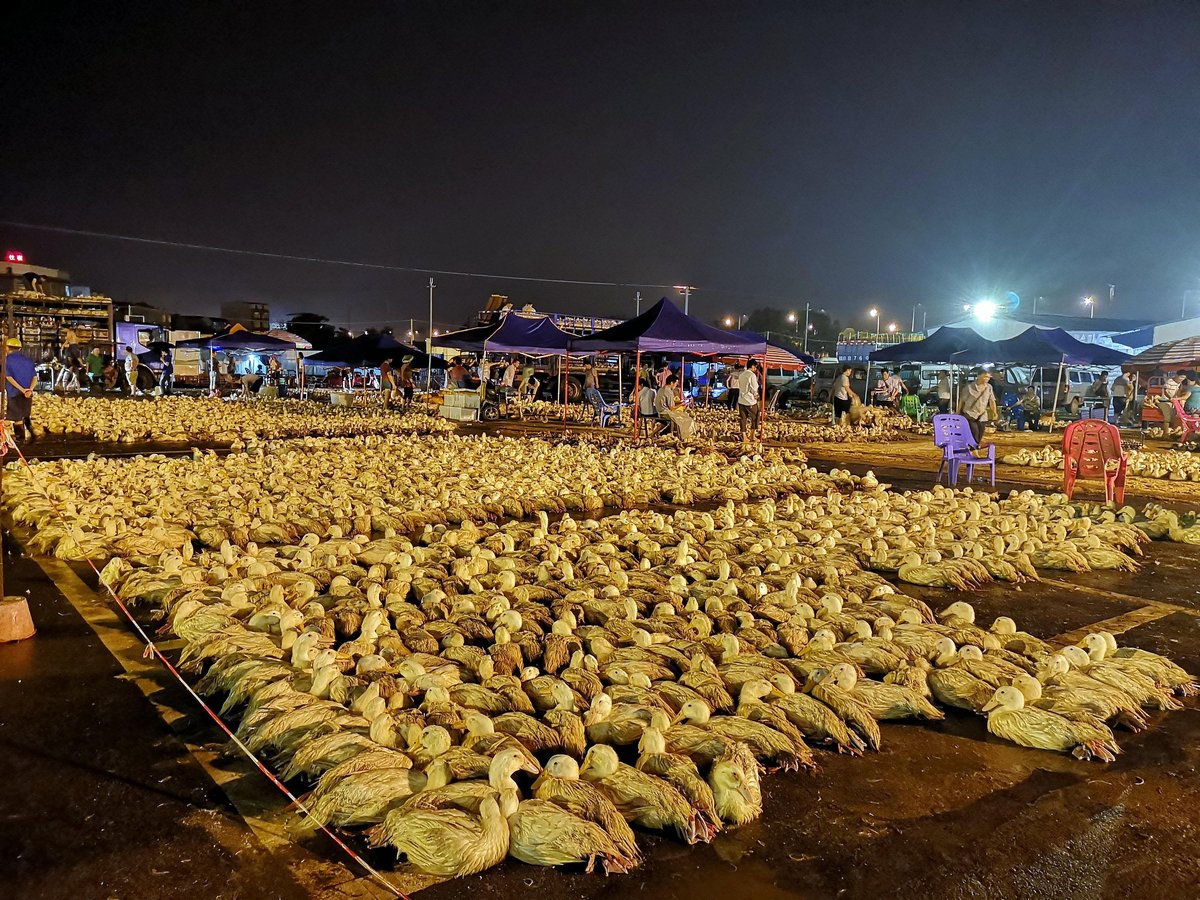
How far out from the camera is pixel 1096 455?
959 cm

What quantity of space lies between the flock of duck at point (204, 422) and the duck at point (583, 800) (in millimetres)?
12471

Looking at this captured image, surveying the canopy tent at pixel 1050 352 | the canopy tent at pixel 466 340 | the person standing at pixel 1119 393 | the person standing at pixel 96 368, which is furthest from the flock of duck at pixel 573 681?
the person standing at pixel 96 368

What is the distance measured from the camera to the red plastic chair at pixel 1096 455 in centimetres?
937

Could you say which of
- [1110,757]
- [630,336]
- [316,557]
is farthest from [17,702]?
[630,336]

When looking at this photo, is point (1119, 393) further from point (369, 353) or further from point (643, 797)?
point (643, 797)

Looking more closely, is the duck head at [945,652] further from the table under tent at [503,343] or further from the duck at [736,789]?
the table under tent at [503,343]

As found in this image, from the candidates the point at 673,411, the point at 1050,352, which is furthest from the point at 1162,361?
the point at 673,411

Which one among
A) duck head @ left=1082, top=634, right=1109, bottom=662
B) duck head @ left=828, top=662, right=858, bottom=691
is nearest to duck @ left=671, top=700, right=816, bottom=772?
duck head @ left=828, top=662, right=858, bottom=691

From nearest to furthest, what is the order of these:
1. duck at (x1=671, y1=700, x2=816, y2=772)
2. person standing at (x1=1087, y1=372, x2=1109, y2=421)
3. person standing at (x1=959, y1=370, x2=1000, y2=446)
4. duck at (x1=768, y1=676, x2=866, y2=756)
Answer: duck at (x1=671, y1=700, x2=816, y2=772) → duck at (x1=768, y1=676, x2=866, y2=756) → person standing at (x1=959, y1=370, x2=1000, y2=446) → person standing at (x1=1087, y1=372, x2=1109, y2=421)

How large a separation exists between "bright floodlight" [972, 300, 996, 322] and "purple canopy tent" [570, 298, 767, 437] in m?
40.2

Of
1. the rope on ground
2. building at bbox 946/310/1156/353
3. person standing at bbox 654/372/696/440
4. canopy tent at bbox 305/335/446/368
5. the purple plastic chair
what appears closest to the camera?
the rope on ground

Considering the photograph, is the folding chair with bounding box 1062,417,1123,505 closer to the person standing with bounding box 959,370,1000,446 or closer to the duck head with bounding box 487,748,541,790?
the person standing with bounding box 959,370,1000,446

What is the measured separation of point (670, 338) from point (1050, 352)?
11966 mm

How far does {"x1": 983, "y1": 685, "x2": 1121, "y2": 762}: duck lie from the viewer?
11.0 feet
